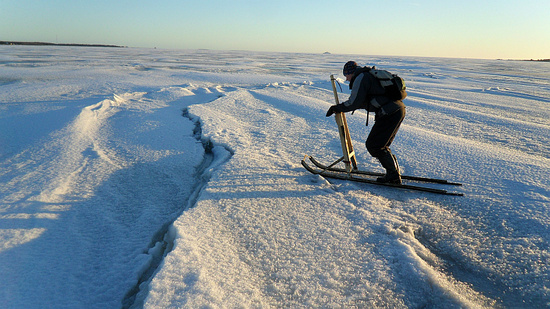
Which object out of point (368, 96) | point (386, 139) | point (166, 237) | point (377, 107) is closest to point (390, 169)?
point (386, 139)

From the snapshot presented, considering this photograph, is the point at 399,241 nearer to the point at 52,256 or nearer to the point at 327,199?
the point at 327,199

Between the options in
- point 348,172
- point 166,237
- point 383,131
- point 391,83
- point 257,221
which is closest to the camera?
point 166,237

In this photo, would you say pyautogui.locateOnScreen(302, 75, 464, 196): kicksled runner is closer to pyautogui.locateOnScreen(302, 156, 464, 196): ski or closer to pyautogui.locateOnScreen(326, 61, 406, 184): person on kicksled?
pyautogui.locateOnScreen(302, 156, 464, 196): ski

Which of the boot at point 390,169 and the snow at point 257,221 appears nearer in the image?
the snow at point 257,221

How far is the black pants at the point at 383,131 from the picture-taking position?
285cm

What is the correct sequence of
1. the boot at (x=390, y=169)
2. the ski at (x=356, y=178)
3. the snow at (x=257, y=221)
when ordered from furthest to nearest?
the boot at (x=390, y=169) → the ski at (x=356, y=178) → the snow at (x=257, y=221)

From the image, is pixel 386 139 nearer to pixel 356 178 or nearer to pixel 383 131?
pixel 383 131

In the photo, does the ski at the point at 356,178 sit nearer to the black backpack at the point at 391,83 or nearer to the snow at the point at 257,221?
the snow at the point at 257,221

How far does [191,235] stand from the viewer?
215 cm

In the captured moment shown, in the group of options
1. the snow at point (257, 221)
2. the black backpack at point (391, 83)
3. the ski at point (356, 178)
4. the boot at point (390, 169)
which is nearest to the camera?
the snow at point (257, 221)

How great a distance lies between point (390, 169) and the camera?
2992mm

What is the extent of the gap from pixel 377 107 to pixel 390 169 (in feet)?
2.25

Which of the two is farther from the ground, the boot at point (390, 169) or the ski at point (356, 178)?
the boot at point (390, 169)

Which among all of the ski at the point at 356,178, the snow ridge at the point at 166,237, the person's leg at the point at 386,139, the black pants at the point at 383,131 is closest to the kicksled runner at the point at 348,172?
the ski at the point at 356,178
